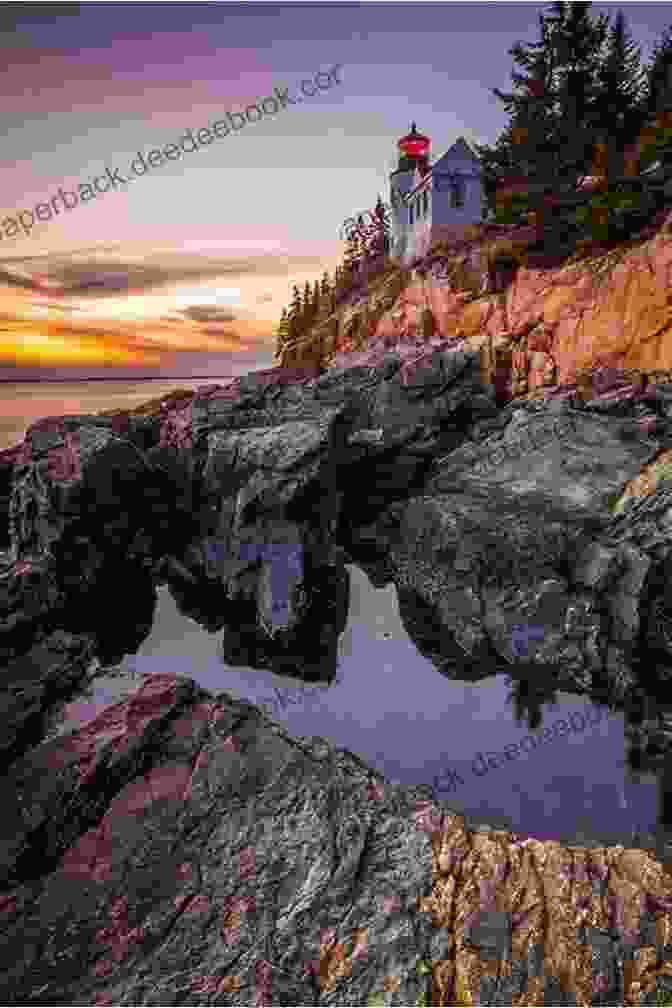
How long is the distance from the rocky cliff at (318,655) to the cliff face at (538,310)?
0.91 feet

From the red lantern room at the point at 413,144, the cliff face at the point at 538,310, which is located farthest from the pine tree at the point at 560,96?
the red lantern room at the point at 413,144

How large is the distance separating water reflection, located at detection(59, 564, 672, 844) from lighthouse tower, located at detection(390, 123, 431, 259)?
41.0 meters

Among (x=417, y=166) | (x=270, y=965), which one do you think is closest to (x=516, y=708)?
(x=270, y=965)

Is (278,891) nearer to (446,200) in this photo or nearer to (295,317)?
(446,200)

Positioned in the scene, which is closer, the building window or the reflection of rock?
the reflection of rock

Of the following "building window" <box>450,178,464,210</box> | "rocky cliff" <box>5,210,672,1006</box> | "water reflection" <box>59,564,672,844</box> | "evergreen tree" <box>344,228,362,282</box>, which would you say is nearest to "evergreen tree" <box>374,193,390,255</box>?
"evergreen tree" <box>344,228,362,282</box>

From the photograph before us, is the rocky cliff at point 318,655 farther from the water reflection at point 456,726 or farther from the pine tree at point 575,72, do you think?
the pine tree at point 575,72

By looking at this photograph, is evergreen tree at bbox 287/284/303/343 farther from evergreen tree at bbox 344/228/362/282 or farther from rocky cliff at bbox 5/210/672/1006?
rocky cliff at bbox 5/210/672/1006

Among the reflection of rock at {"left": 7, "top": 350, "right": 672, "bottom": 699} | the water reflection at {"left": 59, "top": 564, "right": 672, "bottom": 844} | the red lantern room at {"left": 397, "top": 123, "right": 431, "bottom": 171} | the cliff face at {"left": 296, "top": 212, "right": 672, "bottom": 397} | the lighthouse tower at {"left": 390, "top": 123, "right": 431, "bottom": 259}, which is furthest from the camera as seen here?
the red lantern room at {"left": 397, "top": 123, "right": 431, "bottom": 171}

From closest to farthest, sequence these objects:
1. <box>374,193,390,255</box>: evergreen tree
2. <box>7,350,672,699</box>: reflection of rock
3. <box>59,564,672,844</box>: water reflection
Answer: <box>59,564,672,844</box>: water reflection → <box>7,350,672,699</box>: reflection of rock → <box>374,193,390,255</box>: evergreen tree

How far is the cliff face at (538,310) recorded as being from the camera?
22828 millimetres

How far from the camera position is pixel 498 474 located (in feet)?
57.3

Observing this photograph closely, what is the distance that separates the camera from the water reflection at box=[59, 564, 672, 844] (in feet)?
28.5

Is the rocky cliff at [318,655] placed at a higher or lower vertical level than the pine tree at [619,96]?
lower
